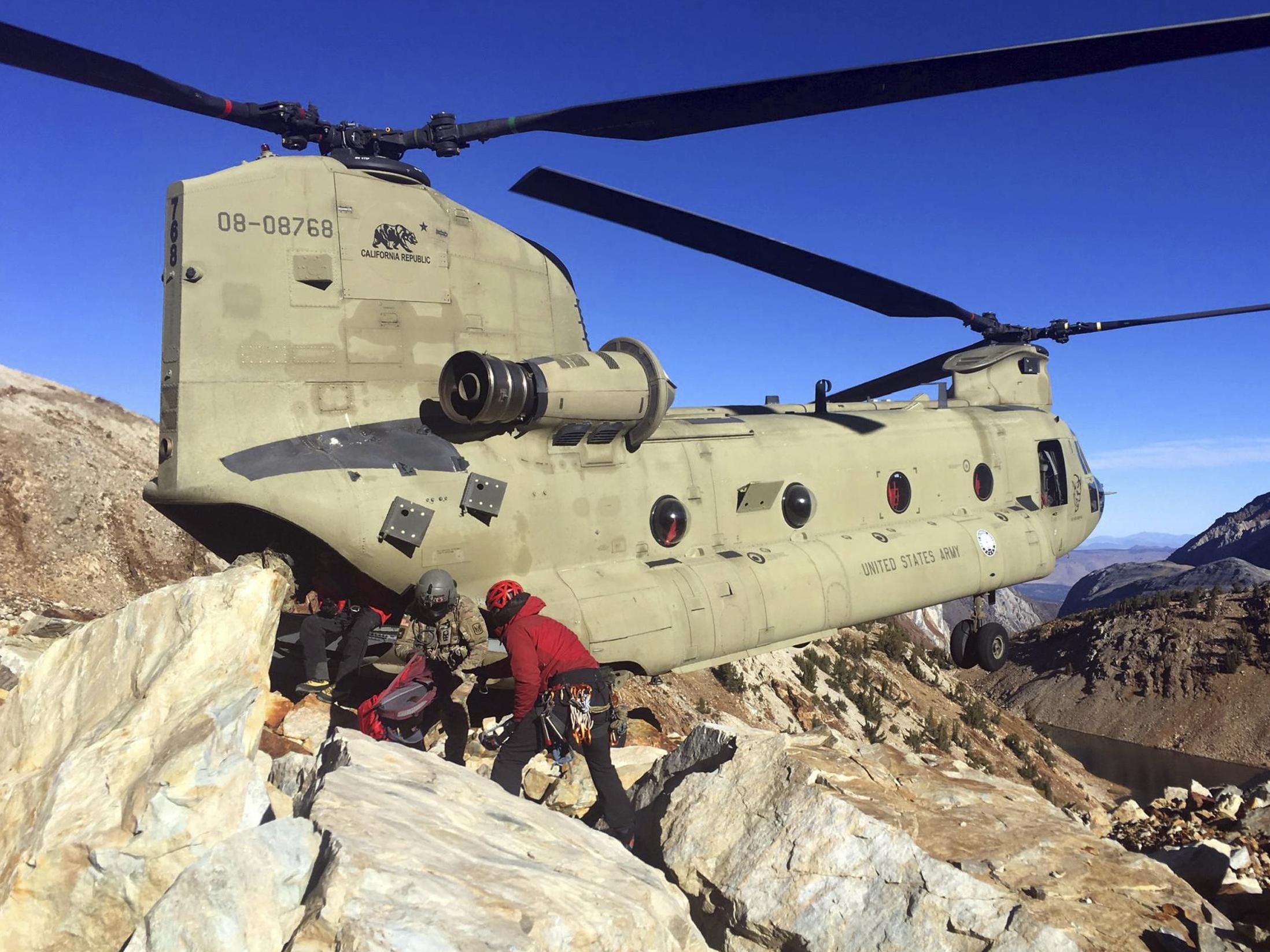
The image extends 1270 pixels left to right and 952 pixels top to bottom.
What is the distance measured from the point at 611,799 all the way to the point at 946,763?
13.4 feet

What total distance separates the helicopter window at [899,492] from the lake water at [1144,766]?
20495 mm

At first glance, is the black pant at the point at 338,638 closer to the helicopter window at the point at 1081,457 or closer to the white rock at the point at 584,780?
the white rock at the point at 584,780

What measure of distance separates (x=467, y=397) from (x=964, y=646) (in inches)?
345

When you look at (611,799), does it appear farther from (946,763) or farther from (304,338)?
(304,338)

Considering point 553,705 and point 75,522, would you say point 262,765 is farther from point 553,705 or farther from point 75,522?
point 75,522

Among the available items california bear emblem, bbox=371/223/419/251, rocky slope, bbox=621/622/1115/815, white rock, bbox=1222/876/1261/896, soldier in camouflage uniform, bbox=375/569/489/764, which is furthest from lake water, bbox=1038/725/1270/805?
california bear emblem, bbox=371/223/419/251

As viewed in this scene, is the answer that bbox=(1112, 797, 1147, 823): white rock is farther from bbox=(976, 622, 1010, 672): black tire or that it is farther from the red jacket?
the red jacket

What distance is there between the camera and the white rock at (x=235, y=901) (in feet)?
10.7

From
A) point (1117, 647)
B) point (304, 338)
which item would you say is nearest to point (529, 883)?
point (304, 338)

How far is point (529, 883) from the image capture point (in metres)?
3.83

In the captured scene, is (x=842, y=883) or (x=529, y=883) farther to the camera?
(x=842, y=883)

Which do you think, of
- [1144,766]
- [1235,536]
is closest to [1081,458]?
[1144,766]

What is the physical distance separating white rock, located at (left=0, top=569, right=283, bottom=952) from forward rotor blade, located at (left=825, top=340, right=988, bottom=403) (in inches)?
443

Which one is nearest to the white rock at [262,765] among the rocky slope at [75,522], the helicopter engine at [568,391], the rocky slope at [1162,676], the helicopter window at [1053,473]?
the helicopter engine at [568,391]
